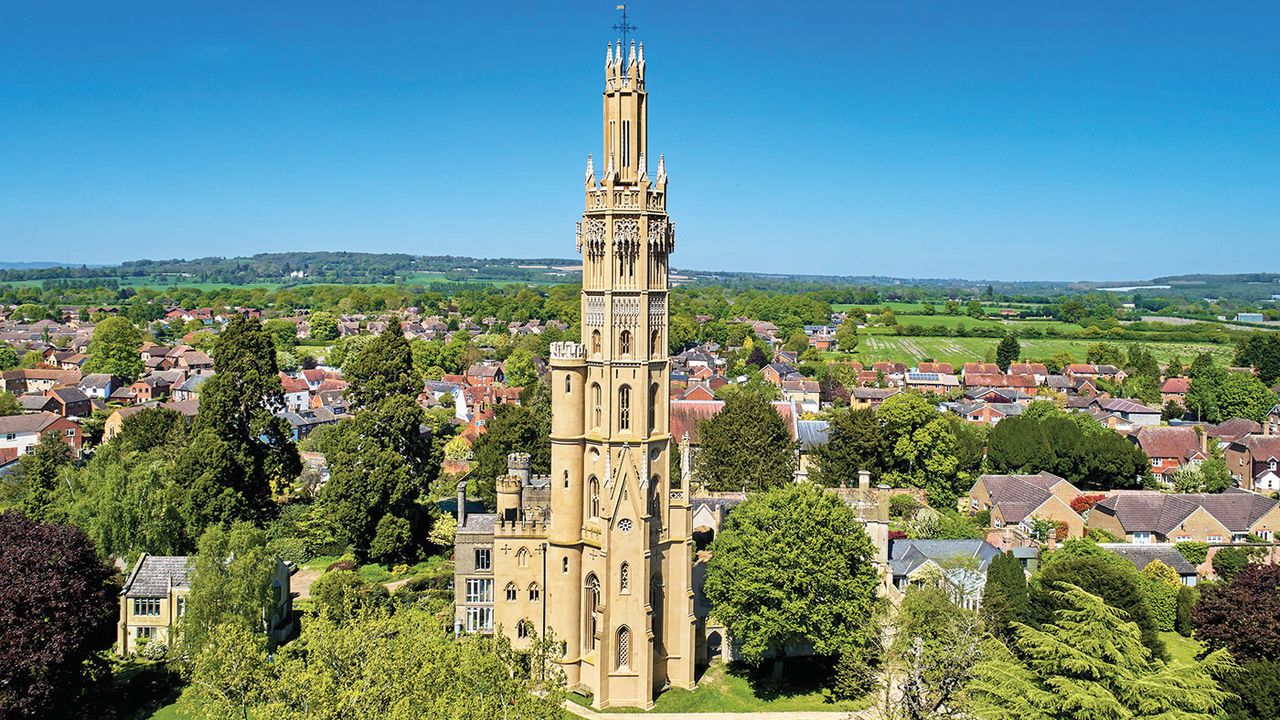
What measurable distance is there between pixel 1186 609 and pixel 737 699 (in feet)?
79.5

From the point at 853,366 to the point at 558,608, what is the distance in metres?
109

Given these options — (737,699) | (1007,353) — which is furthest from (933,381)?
(737,699)

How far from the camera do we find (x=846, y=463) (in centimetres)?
6638

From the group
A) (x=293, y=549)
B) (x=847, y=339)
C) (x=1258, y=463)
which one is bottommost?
(x=293, y=549)

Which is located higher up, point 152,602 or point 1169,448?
point 1169,448

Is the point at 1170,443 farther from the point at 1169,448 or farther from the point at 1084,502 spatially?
the point at 1084,502

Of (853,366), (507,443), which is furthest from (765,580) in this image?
(853,366)

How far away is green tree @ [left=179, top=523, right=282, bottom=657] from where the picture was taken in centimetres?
3588

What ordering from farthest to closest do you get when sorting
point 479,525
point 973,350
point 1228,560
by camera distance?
1. point 973,350
2. point 1228,560
3. point 479,525

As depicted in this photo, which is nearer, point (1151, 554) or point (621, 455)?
point (621, 455)

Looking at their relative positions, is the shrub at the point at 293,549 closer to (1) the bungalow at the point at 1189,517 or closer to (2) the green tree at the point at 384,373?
(2) the green tree at the point at 384,373

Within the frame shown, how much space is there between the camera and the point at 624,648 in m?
36.2

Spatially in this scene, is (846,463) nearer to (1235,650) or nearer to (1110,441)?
(1110,441)

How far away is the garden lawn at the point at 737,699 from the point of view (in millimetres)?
36344
